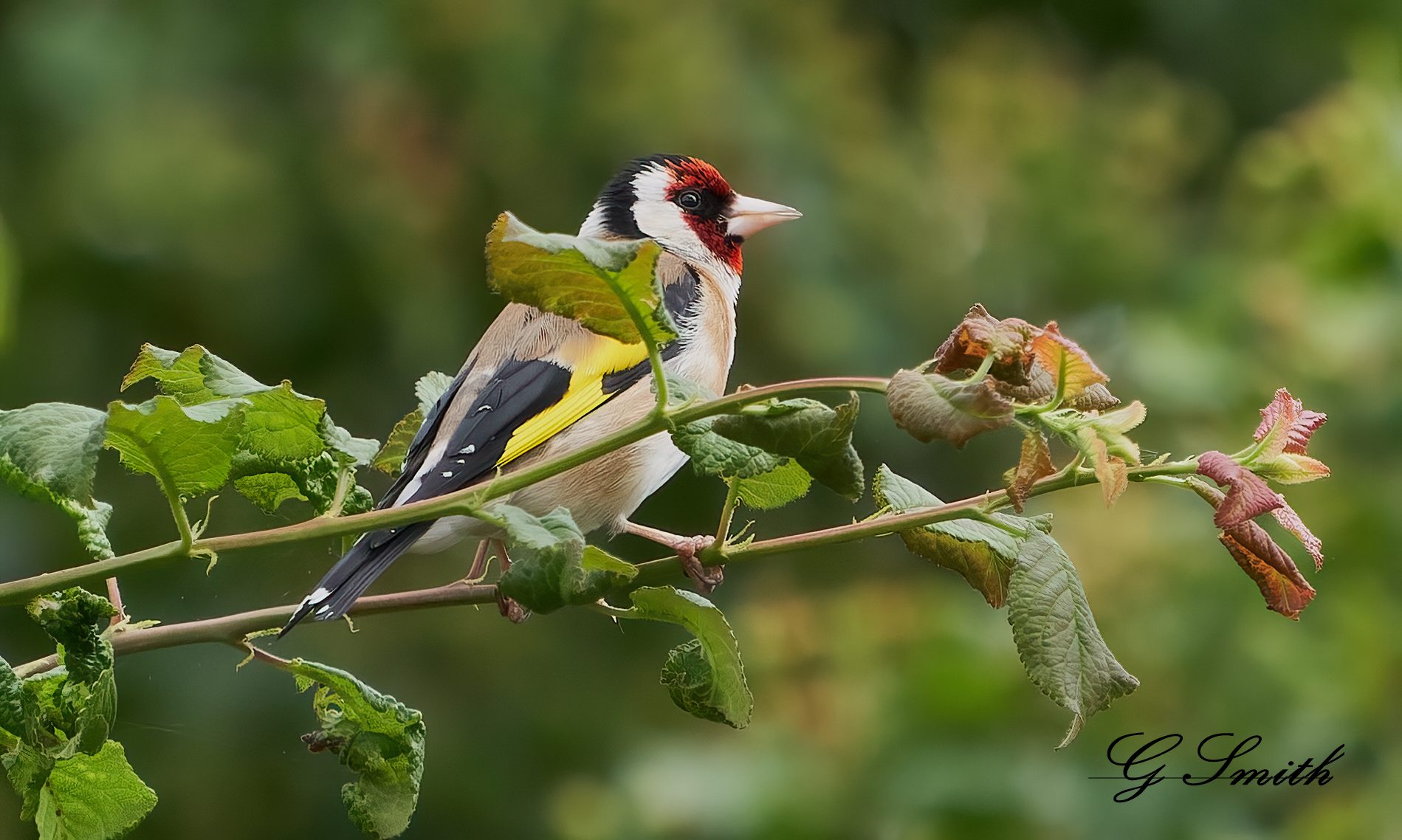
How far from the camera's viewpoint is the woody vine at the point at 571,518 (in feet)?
4.35

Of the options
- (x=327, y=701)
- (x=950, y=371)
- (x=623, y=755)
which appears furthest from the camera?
(x=623, y=755)

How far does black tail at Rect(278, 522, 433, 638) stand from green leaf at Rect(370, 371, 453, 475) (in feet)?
0.27

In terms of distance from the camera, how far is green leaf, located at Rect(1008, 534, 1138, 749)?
4.77 feet

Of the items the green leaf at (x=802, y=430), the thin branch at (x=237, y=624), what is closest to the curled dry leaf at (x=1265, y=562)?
the green leaf at (x=802, y=430)

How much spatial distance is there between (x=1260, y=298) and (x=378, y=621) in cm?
319

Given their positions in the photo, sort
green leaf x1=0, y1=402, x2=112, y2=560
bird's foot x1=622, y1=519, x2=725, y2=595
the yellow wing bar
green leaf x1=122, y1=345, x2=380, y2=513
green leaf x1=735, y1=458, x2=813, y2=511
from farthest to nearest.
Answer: the yellow wing bar, bird's foot x1=622, y1=519, x2=725, y2=595, green leaf x1=735, y1=458, x2=813, y2=511, green leaf x1=122, y1=345, x2=380, y2=513, green leaf x1=0, y1=402, x2=112, y2=560

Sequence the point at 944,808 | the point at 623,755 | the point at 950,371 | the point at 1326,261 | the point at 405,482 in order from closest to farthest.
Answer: the point at 950,371, the point at 405,482, the point at 944,808, the point at 1326,261, the point at 623,755

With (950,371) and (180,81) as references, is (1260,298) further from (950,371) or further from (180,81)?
(180,81)

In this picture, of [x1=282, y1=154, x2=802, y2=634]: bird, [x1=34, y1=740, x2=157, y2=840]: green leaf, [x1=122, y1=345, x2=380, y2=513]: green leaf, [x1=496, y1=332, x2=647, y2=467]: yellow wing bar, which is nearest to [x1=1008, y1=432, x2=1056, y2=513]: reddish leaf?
[x1=282, y1=154, x2=802, y2=634]: bird

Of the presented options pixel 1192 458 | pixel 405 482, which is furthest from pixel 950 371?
pixel 405 482

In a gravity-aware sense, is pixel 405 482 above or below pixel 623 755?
above

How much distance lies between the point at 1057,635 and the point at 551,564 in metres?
0.43

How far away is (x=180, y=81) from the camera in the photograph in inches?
227
